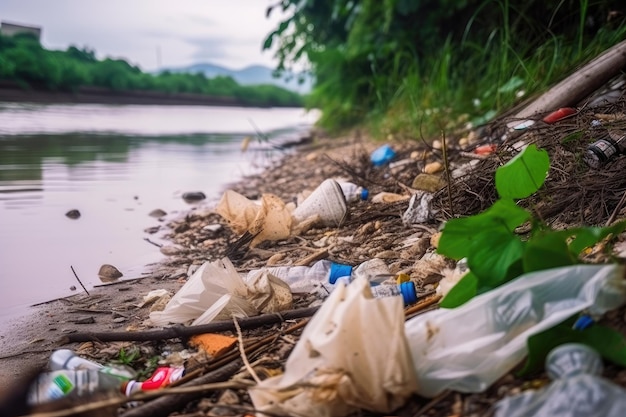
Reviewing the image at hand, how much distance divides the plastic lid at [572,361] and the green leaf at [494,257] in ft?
0.66

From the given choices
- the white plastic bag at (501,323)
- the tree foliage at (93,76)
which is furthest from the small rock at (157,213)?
the tree foliage at (93,76)

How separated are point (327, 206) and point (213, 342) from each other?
Answer: 131 centimetres

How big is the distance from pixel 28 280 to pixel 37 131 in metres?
6.88

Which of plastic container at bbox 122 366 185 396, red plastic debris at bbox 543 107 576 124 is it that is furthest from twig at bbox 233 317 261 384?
red plastic debris at bbox 543 107 576 124

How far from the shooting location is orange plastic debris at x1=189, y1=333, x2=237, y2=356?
146 cm

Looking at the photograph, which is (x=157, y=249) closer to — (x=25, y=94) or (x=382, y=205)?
(x=382, y=205)

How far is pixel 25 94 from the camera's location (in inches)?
561

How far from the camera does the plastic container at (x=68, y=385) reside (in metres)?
1.21

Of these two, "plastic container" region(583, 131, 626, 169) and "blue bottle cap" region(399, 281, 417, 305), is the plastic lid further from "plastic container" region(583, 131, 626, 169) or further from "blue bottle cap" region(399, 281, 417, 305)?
"plastic container" region(583, 131, 626, 169)

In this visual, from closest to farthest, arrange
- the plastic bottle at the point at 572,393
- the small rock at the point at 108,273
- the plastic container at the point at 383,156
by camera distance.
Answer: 1. the plastic bottle at the point at 572,393
2. the small rock at the point at 108,273
3. the plastic container at the point at 383,156

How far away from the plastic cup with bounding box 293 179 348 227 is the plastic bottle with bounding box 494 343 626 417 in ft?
5.79

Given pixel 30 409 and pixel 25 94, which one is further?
pixel 25 94

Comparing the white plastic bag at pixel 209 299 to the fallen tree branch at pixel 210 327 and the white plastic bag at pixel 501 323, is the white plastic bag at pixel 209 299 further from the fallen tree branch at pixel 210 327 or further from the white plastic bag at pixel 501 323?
the white plastic bag at pixel 501 323

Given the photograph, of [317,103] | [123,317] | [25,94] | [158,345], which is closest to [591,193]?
[158,345]
